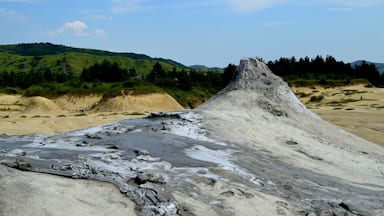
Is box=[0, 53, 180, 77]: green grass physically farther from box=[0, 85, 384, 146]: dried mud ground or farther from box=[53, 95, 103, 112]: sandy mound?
box=[53, 95, 103, 112]: sandy mound

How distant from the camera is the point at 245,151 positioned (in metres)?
6.58

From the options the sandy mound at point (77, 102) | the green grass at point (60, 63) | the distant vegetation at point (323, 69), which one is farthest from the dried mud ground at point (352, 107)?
the green grass at point (60, 63)

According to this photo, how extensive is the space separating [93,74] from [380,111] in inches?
962

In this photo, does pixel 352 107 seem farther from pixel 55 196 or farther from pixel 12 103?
pixel 55 196

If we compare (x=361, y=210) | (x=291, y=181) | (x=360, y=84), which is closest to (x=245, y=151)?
(x=291, y=181)

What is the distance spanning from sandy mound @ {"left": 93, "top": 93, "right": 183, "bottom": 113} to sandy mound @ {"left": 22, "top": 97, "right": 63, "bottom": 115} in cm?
245

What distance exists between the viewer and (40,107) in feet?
91.5

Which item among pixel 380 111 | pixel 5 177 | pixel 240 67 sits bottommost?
pixel 380 111

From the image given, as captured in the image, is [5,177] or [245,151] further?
→ [245,151]

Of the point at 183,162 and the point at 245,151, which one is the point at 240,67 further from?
the point at 183,162

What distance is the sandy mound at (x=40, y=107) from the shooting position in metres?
27.3

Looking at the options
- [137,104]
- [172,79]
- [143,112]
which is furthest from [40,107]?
[172,79]

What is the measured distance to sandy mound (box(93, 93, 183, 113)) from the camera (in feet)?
93.5

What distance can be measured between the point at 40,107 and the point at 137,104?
539 centimetres
